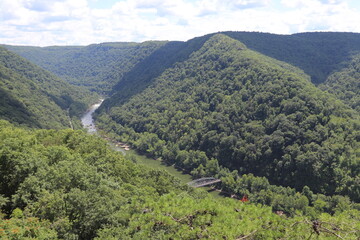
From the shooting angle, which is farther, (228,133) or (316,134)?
(228,133)

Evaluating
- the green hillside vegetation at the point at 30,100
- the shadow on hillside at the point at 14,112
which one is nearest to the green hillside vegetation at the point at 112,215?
the shadow on hillside at the point at 14,112

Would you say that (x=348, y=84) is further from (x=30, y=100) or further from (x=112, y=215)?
(x=30, y=100)

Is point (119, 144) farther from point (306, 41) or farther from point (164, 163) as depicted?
point (306, 41)

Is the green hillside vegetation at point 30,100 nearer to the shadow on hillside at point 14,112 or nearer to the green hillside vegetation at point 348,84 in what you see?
the shadow on hillside at point 14,112

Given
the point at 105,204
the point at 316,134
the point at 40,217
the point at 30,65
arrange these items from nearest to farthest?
the point at 40,217 < the point at 105,204 < the point at 316,134 < the point at 30,65

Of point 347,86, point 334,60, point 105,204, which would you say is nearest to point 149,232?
point 105,204

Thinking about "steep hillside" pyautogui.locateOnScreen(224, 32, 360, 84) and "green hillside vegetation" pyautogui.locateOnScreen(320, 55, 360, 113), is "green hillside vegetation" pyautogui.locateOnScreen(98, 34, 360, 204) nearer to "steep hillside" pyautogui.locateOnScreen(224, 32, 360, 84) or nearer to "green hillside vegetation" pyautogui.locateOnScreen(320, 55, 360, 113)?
"green hillside vegetation" pyautogui.locateOnScreen(320, 55, 360, 113)

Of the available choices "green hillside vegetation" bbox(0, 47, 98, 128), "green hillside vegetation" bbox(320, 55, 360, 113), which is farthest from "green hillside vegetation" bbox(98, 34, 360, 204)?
"green hillside vegetation" bbox(0, 47, 98, 128)
